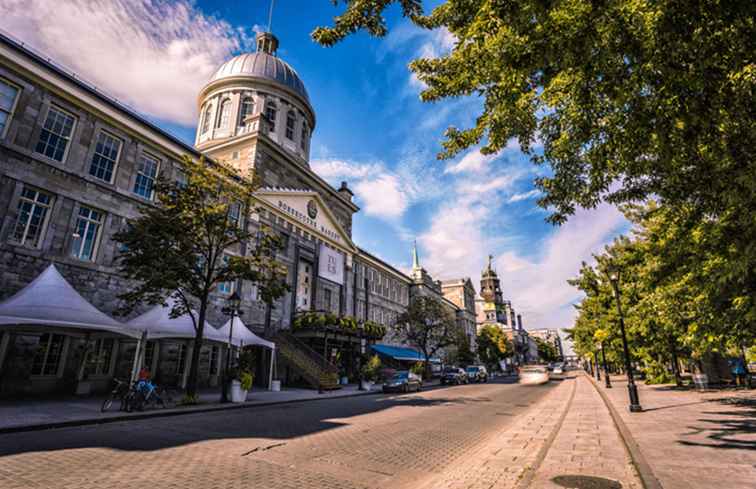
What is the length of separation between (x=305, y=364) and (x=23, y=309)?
50.9ft

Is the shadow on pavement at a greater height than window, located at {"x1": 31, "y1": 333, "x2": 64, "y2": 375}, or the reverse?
window, located at {"x1": 31, "y1": 333, "x2": 64, "y2": 375}

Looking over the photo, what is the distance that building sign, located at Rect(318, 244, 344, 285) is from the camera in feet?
110

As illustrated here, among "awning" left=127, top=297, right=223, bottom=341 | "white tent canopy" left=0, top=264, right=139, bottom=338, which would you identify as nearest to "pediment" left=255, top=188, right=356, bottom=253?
"awning" left=127, top=297, right=223, bottom=341

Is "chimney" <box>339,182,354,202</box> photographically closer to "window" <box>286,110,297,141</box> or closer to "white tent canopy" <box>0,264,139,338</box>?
"window" <box>286,110,297,141</box>

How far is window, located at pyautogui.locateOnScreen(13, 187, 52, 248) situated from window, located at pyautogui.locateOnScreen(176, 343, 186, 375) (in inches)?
320

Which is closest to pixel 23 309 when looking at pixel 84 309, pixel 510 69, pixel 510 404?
pixel 84 309

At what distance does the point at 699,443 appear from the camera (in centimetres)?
792

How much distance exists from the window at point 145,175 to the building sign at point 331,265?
15.2 m

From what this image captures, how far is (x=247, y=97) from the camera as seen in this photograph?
37.8 m

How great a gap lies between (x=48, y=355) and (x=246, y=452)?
12942 millimetres

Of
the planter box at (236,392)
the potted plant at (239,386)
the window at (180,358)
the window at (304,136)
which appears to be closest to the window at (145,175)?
the window at (180,358)

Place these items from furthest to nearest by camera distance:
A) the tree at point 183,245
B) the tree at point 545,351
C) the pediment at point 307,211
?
the tree at point 545,351 → the pediment at point 307,211 → the tree at point 183,245

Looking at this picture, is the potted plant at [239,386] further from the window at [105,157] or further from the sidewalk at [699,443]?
the sidewalk at [699,443]

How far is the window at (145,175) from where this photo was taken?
19.7m
